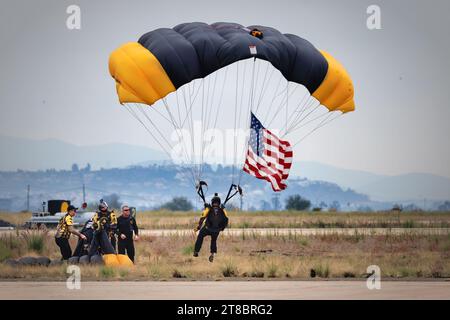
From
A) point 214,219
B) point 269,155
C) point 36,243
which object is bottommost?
point 36,243

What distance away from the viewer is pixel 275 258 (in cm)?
2908

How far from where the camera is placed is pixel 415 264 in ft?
89.8

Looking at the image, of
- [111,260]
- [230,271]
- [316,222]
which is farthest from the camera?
[316,222]

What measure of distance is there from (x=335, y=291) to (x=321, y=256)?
1000 centimetres

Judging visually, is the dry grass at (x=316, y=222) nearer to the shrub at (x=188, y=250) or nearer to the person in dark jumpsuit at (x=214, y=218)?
the shrub at (x=188, y=250)

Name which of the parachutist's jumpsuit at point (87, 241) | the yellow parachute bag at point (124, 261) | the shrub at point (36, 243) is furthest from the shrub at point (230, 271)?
the shrub at point (36, 243)

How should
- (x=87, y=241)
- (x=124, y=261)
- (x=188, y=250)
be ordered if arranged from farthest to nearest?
(x=188, y=250), (x=87, y=241), (x=124, y=261)

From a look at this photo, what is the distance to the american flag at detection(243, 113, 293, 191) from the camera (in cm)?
3073

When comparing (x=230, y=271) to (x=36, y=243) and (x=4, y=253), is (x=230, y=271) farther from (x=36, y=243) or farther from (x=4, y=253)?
(x=36, y=243)

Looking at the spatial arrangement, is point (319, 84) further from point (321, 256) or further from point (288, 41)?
point (321, 256)

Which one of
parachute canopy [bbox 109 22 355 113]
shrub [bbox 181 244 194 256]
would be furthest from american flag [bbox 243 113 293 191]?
shrub [bbox 181 244 194 256]

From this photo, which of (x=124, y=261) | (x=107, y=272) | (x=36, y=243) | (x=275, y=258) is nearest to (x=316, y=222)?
(x=275, y=258)

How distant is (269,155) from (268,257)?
3.65m
